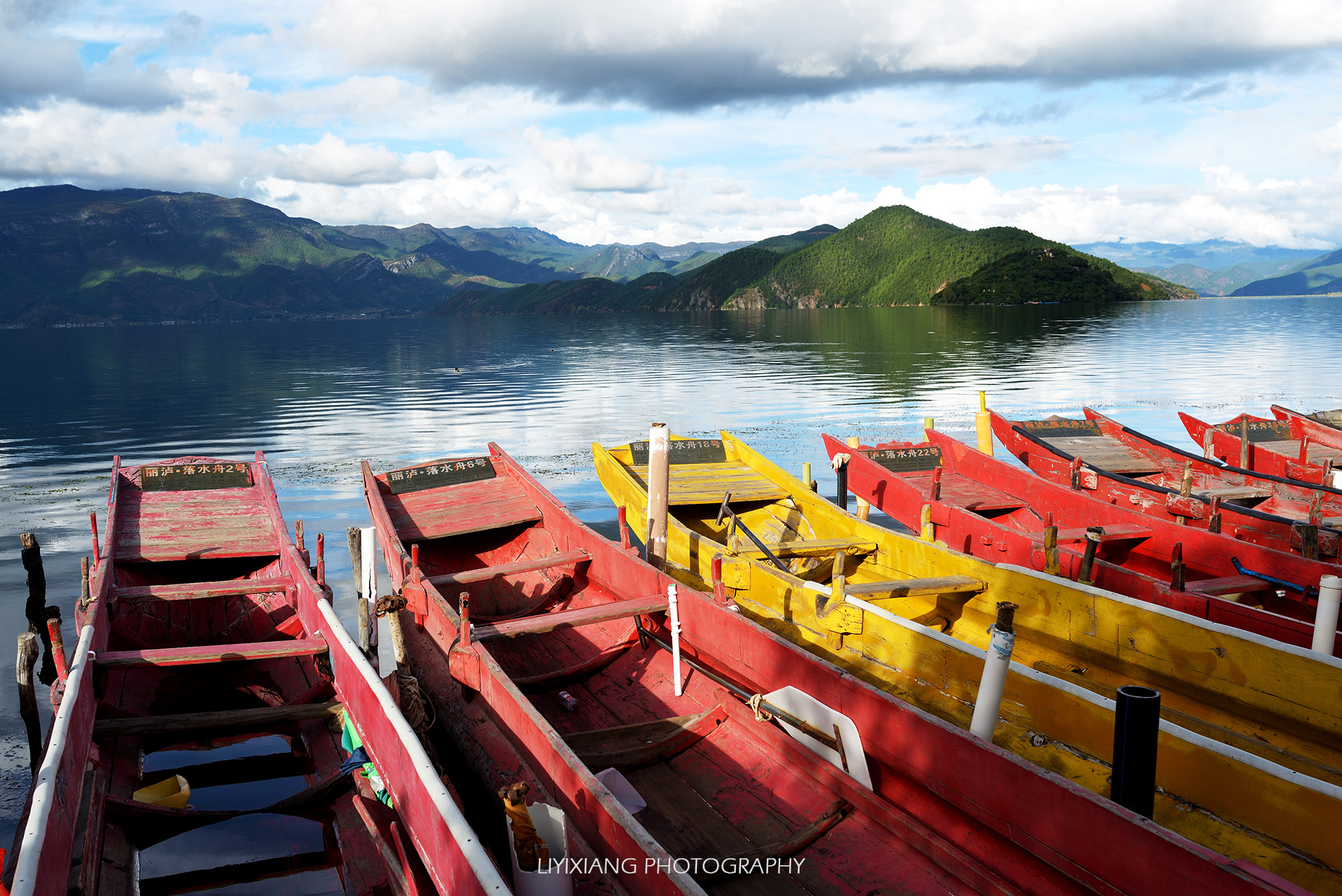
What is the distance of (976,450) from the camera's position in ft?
52.2

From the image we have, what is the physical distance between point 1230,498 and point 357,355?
6642 cm

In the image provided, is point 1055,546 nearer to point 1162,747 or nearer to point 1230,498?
point 1162,747

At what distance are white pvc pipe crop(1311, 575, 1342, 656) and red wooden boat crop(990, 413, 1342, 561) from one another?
9.41ft

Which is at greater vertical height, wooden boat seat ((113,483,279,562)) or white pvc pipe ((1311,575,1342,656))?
white pvc pipe ((1311,575,1342,656))

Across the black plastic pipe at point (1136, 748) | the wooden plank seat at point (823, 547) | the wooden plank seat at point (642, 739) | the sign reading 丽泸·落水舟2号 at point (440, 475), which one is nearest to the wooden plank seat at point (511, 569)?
the wooden plank seat at point (823, 547)

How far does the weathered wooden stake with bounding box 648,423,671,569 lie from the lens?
11.0 m

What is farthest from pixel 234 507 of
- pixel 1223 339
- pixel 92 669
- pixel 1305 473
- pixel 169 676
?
pixel 1223 339

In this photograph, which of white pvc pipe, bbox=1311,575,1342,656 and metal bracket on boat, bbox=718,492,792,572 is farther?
metal bracket on boat, bbox=718,492,792,572

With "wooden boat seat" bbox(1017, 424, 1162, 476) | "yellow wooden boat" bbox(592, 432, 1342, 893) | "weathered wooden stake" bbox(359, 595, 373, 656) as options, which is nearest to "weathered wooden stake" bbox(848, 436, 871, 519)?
"yellow wooden boat" bbox(592, 432, 1342, 893)

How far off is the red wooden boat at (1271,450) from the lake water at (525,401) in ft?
24.0

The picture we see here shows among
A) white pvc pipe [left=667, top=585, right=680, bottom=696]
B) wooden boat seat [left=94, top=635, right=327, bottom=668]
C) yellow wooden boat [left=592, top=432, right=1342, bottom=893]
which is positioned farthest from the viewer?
white pvc pipe [left=667, top=585, right=680, bottom=696]

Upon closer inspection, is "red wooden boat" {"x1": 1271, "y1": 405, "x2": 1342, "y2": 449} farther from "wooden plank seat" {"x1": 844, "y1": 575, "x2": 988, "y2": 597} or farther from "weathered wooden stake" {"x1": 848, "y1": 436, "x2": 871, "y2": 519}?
"wooden plank seat" {"x1": 844, "y1": 575, "x2": 988, "y2": 597}

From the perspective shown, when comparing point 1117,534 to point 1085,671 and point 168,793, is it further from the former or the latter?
point 168,793

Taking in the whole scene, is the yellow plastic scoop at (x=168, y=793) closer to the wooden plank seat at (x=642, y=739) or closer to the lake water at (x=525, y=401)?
the lake water at (x=525, y=401)
